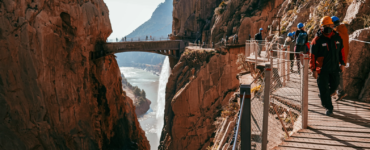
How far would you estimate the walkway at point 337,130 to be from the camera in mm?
4242

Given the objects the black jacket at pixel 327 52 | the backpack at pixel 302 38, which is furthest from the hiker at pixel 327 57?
the backpack at pixel 302 38

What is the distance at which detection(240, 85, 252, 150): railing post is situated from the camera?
3.31 m

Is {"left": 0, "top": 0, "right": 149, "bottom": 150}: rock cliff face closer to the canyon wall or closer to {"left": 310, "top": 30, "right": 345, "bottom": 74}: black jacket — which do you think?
the canyon wall

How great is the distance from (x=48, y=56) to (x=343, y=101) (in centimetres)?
1863

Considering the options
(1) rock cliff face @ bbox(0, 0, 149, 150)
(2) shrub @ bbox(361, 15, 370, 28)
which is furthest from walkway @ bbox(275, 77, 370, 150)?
(1) rock cliff face @ bbox(0, 0, 149, 150)

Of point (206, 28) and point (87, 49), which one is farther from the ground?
point (206, 28)

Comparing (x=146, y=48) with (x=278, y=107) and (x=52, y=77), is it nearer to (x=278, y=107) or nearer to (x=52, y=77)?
(x=52, y=77)

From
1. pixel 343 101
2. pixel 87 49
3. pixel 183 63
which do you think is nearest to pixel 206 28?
pixel 183 63

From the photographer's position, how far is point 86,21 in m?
21.7

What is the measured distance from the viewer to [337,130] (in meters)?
4.71

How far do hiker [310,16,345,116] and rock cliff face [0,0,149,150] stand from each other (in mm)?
17852

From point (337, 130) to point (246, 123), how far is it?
2399 millimetres

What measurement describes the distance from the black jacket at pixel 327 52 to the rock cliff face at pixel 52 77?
58.5ft

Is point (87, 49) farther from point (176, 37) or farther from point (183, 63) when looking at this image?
point (176, 37)
